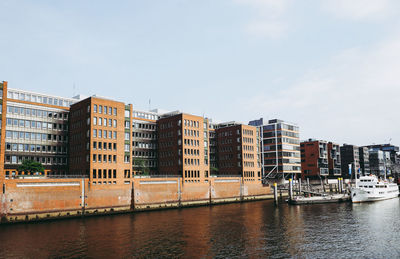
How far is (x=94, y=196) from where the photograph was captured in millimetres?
87125

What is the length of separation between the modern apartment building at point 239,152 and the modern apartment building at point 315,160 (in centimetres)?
5176

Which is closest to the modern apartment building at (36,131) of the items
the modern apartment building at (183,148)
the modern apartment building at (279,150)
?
Result: the modern apartment building at (183,148)

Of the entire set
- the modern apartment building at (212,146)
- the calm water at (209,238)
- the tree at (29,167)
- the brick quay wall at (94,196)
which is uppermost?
the modern apartment building at (212,146)

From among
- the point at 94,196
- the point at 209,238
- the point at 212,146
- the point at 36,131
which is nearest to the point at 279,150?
the point at 212,146

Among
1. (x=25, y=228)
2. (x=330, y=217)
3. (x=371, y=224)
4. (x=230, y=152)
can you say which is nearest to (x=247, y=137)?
(x=230, y=152)

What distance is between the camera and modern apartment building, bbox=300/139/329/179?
19125 centimetres

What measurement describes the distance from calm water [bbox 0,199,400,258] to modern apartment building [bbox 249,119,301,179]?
310 feet

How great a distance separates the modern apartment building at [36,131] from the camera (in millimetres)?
96438

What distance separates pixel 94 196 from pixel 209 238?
43.3 metres

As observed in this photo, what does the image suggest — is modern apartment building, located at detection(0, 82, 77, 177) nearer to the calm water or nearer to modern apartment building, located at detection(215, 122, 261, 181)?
the calm water

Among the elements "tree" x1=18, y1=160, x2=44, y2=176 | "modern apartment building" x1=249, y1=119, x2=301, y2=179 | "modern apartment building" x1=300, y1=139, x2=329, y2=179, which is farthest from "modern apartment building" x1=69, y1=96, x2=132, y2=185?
"modern apartment building" x1=300, y1=139, x2=329, y2=179

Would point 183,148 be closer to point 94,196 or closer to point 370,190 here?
point 94,196

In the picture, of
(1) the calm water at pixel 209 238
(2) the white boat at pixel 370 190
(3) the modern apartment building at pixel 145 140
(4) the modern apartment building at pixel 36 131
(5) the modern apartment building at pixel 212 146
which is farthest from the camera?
(5) the modern apartment building at pixel 212 146

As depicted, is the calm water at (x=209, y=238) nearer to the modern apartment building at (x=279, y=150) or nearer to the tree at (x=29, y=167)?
the tree at (x=29, y=167)
